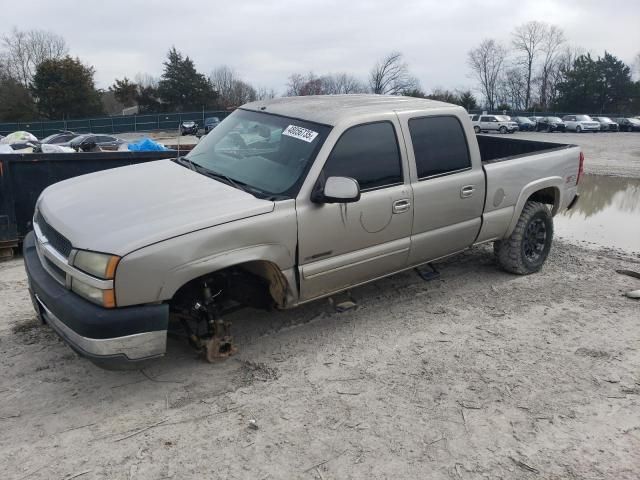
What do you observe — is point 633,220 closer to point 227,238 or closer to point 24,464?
point 227,238

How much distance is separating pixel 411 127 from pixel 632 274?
3.38 metres

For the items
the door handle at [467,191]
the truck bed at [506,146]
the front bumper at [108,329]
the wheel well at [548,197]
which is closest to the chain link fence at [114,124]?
the truck bed at [506,146]

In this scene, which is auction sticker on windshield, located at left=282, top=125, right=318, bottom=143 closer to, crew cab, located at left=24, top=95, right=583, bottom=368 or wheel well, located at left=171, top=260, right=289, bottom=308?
crew cab, located at left=24, top=95, right=583, bottom=368

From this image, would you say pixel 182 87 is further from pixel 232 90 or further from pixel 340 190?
pixel 340 190

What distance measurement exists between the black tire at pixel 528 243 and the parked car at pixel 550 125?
143 ft

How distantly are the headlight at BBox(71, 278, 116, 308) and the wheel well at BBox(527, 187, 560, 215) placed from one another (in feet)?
15.0

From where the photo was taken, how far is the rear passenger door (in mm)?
4461

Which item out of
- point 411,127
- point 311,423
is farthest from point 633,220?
point 311,423

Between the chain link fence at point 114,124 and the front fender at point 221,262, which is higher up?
the chain link fence at point 114,124

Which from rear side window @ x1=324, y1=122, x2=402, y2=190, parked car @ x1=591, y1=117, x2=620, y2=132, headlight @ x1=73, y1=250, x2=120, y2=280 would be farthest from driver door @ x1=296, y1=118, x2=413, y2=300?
parked car @ x1=591, y1=117, x2=620, y2=132

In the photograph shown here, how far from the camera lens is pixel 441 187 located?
458cm

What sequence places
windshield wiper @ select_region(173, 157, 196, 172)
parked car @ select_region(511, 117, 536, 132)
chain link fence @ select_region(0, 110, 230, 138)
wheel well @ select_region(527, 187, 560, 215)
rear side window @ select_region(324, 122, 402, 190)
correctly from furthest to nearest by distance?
chain link fence @ select_region(0, 110, 230, 138)
parked car @ select_region(511, 117, 536, 132)
wheel well @ select_region(527, 187, 560, 215)
windshield wiper @ select_region(173, 157, 196, 172)
rear side window @ select_region(324, 122, 402, 190)

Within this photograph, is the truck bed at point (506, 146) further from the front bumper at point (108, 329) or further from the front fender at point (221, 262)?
the front bumper at point (108, 329)

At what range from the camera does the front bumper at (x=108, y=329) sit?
3.02m
